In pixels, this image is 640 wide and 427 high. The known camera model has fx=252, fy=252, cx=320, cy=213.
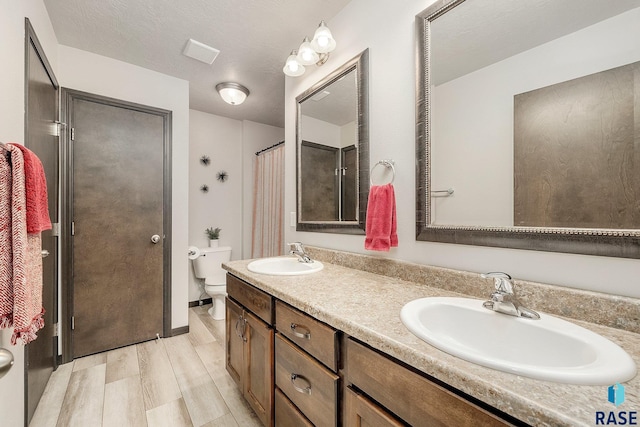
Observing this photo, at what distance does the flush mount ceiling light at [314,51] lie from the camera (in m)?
1.49

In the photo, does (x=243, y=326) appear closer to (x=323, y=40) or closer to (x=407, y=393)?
(x=407, y=393)

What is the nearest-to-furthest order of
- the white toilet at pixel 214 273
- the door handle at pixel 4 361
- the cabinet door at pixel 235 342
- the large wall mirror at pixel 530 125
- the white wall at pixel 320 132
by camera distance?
the door handle at pixel 4 361, the large wall mirror at pixel 530 125, the cabinet door at pixel 235 342, the white wall at pixel 320 132, the white toilet at pixel 214 273

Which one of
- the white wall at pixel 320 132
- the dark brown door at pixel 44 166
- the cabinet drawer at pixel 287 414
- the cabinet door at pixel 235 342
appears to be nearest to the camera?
the cabinet drawer at pixel 287 414

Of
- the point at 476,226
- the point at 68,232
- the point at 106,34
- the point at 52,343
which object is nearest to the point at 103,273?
the point at 68,232

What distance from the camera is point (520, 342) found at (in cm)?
74

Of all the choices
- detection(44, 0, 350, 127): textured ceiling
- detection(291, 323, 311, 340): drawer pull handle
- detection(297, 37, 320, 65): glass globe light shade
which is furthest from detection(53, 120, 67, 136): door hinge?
detection(291, 323, 311, 340): drawer pull handle

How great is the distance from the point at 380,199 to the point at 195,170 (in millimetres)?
2547

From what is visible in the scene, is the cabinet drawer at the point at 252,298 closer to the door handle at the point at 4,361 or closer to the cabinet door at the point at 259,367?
the cabinet door at the point at 259,367

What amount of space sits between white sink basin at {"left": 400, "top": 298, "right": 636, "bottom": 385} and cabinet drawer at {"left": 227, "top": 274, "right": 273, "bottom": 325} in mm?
627

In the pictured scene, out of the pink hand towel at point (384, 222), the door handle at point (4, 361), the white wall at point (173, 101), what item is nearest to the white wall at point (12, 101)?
the door handle at point (4, 361)

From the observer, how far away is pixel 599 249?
28.7 inches

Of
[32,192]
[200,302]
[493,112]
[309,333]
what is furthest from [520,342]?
[200,302]

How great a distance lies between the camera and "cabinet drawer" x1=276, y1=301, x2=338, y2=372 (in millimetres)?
817

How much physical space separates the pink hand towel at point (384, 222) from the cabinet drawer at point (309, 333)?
0.49 m
